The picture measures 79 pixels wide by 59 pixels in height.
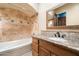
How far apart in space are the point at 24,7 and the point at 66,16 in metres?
0.70

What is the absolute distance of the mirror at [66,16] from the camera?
5.06 feet

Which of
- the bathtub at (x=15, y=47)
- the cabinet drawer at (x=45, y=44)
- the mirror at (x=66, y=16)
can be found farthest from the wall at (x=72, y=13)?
the bathtub at (x=15, y=47)

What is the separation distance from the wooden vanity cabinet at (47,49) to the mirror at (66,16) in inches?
18.7

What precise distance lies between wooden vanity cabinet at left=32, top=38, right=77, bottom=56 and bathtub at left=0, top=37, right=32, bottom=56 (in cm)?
14

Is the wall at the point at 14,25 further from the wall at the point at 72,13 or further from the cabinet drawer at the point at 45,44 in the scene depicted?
the wall at the point at 72,13

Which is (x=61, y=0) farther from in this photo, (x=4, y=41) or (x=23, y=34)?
(x=4, y=41)

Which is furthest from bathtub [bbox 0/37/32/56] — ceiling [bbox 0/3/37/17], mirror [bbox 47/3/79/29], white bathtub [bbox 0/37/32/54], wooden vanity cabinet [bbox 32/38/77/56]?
mirror [bbox 47/3/79/29]

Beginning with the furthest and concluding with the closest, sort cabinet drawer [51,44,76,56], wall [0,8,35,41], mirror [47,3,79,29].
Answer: mirror [47,3,79,29]
wall [0,8,35,41]
cabinet drawer [51,44,76,56]

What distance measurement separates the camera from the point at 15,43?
1.51m

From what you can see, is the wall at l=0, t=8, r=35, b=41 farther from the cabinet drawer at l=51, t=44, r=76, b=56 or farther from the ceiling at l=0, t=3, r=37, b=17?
the cabinet drawer at l=51, t=44, r=76, b=56

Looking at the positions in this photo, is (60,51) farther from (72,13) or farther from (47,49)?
(72,13)

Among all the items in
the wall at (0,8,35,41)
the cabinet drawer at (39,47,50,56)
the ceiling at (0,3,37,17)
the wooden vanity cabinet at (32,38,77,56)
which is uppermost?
the ceiling at (0,3,37,17)

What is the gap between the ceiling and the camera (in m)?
1.46

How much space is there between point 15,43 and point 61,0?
951 mm
